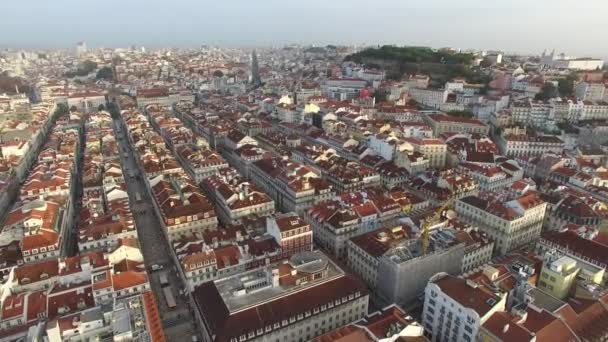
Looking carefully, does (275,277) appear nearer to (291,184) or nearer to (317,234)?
(317,234)

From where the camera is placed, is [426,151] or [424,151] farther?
[426,151]

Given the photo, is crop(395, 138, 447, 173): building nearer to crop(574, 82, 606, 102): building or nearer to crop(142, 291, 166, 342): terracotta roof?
crop(142, 291, 166, 342): terracotta roof

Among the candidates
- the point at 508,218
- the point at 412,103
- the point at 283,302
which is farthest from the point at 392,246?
the point at 412,103

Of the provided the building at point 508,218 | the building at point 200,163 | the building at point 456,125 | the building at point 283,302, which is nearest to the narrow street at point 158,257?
the building at point 283,302

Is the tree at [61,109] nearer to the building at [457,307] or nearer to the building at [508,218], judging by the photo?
the building at [508,218]

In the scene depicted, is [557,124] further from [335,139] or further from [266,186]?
[266,186]

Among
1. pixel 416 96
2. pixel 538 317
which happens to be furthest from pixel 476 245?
pixel 416 96
